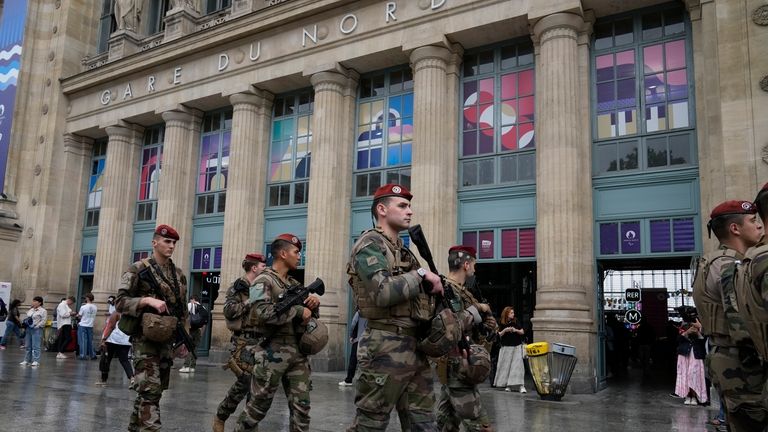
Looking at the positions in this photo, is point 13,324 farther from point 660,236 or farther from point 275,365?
point 660,236

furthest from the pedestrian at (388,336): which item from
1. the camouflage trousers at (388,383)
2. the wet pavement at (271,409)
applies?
the wet pavement at (271,409)

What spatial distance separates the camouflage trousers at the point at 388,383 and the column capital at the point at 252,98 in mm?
15097

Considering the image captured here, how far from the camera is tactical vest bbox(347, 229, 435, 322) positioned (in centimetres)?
411

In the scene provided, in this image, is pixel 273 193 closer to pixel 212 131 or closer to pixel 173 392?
pixel 212 131

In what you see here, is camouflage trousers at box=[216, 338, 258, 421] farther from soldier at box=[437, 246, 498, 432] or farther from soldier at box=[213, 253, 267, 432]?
soldier at box=[437, 246, 498, 432]

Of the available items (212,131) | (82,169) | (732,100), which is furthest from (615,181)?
(82,169)

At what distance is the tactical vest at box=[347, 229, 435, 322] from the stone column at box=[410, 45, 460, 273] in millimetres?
9990

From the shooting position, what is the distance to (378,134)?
661 inches

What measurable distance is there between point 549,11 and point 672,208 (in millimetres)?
5000

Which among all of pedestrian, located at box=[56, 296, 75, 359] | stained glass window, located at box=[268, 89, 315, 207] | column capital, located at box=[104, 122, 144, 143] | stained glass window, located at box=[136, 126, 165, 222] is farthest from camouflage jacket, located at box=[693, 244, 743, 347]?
column capital, located at box=[104, 122, 144, 143]

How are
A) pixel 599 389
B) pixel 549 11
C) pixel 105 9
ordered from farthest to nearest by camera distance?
pixel 105 9, pixel 549 11, pixel 599 389

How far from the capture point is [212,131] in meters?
20.2

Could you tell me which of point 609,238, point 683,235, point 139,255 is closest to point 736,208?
point 683,235

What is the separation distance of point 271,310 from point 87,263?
20217mm
